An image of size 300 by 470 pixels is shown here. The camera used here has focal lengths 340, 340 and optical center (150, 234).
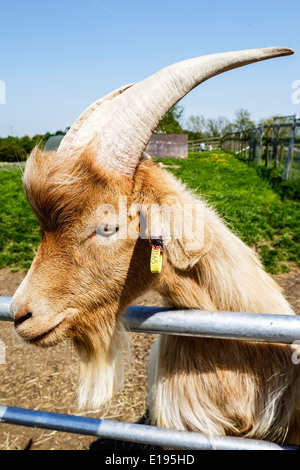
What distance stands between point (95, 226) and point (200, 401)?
102 centimetres

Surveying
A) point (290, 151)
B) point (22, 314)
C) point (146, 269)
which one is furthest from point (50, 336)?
point (290, 151)

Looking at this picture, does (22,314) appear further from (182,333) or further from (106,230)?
(182,333)

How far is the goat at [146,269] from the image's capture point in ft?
4.75

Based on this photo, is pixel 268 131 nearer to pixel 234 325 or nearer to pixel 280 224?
pixel 280 224

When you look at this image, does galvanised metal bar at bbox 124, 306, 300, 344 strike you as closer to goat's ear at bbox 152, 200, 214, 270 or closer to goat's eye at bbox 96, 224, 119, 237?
goat's ear at bbox 152, 200, 214, 270

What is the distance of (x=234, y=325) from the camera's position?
51.7 inches

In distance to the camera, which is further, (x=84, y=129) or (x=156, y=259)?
(x=84, y=129)

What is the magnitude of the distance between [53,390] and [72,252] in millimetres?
2466

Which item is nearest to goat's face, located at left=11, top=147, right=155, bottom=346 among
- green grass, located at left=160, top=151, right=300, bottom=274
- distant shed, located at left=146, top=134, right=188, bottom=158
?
green grass, located at left=160, top=151, right=300, bottom=274

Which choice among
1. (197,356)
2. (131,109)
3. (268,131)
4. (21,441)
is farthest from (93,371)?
(268,131)

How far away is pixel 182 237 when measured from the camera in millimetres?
1441

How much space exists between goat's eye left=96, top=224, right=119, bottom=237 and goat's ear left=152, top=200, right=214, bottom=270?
0.21 meters

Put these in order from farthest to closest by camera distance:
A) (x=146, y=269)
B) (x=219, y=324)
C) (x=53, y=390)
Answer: (x=53, y=390)
(x=146, y=269)
(x=219, y=324)
